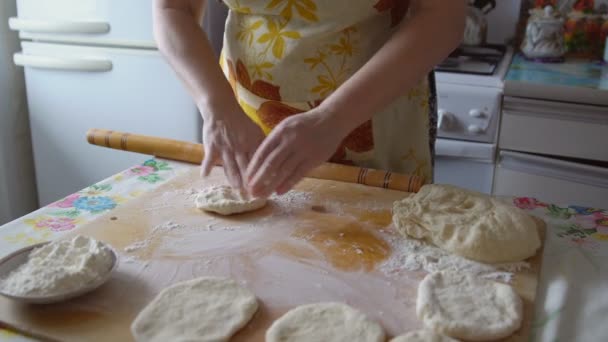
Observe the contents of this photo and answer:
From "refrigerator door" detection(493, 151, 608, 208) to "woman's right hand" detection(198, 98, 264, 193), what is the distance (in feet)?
3.69

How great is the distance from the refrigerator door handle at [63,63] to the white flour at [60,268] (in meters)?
1.21

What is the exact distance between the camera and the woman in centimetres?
84

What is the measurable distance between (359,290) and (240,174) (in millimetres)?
272

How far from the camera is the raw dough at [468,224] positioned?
2.54ft

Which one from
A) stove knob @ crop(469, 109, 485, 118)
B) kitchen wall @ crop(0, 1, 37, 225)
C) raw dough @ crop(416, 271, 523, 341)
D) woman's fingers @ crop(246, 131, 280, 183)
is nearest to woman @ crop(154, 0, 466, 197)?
woman's fingers @ crop(246, 131, 280, 183)

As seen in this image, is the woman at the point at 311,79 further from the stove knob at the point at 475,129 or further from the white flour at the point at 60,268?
the stove knob at the point at 475,129

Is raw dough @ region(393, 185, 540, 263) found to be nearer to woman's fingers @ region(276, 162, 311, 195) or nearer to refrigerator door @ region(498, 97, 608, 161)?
woman's fingers @ region(276, 162, 311, 195)

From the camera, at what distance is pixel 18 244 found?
849 millimetres

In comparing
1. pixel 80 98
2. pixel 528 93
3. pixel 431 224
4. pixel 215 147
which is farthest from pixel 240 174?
pixel 80 98

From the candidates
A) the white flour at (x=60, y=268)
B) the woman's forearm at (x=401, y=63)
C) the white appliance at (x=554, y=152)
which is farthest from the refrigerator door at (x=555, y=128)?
the white flour at (x=60, y=268)

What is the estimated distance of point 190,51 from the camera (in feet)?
3.26

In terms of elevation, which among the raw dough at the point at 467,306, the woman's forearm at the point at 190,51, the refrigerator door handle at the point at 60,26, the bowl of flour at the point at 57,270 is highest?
the woman's forearm at the point at 190,51

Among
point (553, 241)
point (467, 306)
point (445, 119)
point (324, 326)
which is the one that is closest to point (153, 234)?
point (324, 326)

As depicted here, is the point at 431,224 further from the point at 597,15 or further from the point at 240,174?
the point at 597,15
